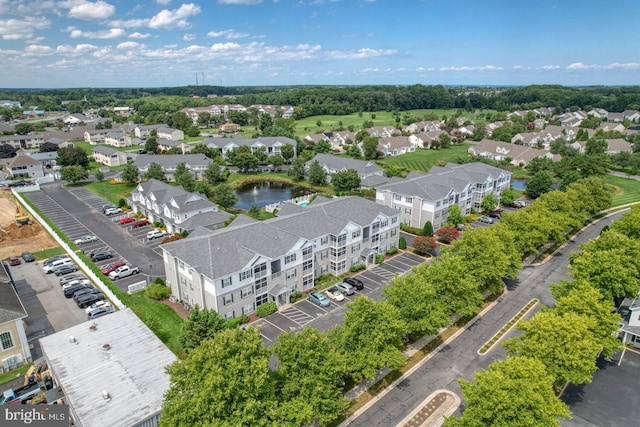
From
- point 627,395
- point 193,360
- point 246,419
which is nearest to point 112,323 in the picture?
point 193,360

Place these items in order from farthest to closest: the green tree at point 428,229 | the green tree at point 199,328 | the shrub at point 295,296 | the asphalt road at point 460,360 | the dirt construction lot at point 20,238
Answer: the green tree at point 428,229, the dirt construction lot at point 20,238, the shrub at point 295,296, the green tree at point 199,328, the asphalt road at point 460,360

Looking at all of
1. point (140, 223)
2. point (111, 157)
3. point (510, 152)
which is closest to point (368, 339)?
point (140, 223)

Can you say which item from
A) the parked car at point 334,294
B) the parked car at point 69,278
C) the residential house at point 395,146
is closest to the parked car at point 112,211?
the parked car at point 69,278

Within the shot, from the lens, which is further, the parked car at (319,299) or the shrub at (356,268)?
the shrub at (356,268)

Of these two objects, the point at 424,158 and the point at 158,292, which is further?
the point at 424,158

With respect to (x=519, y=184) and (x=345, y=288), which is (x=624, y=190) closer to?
(x=519, y=184)

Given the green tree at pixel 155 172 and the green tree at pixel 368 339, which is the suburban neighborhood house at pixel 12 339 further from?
the green tree at pixel 155 172

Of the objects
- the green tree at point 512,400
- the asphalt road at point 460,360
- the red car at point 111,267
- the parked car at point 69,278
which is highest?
the green tree at point 512,400
